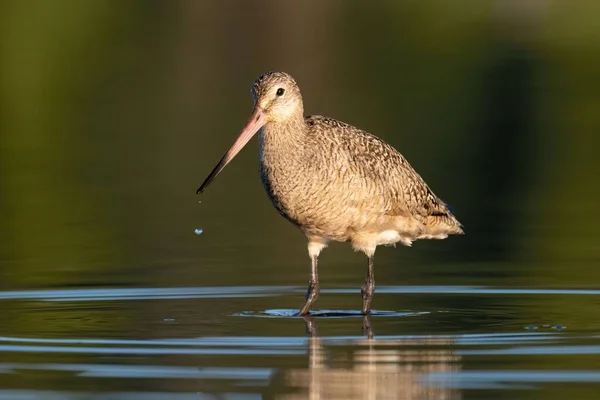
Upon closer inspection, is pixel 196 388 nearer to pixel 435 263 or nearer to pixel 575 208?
pixel 435 263

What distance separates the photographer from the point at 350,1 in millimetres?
55656

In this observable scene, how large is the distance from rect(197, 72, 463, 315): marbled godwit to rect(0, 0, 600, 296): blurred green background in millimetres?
1176

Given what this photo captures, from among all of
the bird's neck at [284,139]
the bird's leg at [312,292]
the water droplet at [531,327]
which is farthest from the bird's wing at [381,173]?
the water droplet at [531,327]

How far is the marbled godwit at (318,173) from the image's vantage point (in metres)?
11.6

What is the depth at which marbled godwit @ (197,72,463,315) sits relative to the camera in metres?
11.6

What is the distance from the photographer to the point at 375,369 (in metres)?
9.23

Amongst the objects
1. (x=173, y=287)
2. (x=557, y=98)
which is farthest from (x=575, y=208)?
(x=557, y=98)

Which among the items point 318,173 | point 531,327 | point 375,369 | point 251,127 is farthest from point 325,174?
point 375,369

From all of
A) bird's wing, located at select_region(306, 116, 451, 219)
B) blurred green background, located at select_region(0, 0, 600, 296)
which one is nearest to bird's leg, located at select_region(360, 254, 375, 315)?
bird's wing, located at select_region(306, 116, 451, 219)

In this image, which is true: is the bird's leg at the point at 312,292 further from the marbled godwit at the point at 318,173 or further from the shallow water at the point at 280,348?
the shallow water at the point at 280,348

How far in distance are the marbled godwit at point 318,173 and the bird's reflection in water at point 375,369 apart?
56.5 inches

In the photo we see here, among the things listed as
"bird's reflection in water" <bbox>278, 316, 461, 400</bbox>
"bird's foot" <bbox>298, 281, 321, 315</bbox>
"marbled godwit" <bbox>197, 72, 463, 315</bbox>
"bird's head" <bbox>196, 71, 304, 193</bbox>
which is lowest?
"bird's reflection in water" <bbox>278, 316, 461, 400</bbox>

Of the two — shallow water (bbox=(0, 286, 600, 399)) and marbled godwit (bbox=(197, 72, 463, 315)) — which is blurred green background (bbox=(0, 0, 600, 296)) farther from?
marbled godwit (bbox=(197, 72, 463, 315))

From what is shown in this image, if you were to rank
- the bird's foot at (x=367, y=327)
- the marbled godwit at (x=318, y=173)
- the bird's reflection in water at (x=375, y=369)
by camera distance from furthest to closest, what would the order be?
the marbled godwit at (x=318, y=173)
the bird's foot at (x=367, y=327)
the bird's reflection in water at (x=375, y=369)
